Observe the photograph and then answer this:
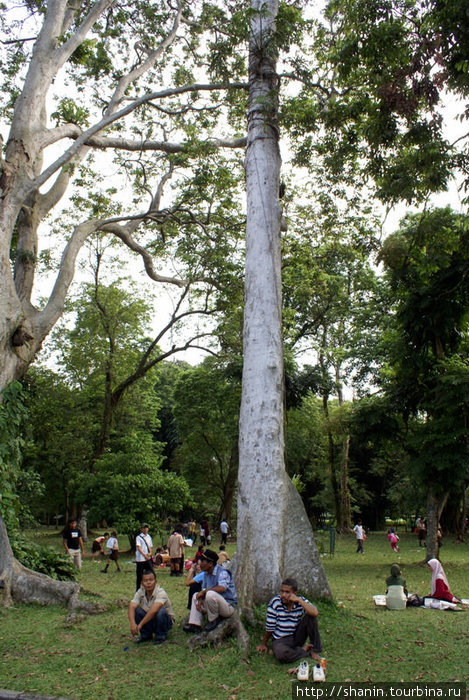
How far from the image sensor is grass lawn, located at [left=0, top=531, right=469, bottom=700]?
193 inches

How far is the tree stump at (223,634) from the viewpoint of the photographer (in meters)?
5.85

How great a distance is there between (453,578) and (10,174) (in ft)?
45.9

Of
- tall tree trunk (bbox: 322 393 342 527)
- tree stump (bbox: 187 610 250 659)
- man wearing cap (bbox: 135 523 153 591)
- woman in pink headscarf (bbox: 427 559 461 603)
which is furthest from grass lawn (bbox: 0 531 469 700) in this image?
tall tree trunk (bbox: 322 393 342 527)

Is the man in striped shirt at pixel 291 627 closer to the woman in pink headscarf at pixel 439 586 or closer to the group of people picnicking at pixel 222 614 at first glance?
the group of people picnicking at pixel 222 614

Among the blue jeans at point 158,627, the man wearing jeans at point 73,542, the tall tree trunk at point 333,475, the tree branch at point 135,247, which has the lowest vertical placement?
the blue jeans at point 158,627

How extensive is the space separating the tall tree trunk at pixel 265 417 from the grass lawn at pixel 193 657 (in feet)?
1.61

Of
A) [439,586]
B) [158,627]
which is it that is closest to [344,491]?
[439,586]

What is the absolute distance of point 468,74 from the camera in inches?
268

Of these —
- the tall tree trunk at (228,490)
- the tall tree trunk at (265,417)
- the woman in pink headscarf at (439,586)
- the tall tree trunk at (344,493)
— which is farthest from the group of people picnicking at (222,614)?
the tall tree trunk at (344,493)

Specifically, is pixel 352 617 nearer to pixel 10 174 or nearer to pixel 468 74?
pixel 468 74

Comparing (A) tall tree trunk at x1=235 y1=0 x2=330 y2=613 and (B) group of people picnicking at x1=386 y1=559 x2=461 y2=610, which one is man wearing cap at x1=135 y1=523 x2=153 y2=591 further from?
(A) tall tree trunk at x1=235 y1=0 x2=330 y2=613

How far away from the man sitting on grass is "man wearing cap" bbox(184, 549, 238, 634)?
0.32 metres

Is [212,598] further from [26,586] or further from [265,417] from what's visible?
[26,586]

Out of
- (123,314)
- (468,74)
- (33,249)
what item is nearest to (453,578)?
(468,74)
